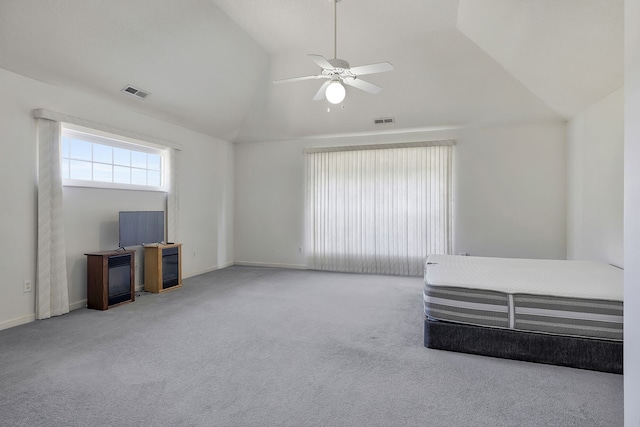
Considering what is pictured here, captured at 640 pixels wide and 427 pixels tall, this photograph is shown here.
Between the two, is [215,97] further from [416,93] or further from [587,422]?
[587,422]

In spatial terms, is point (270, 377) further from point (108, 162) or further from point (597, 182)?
point (597, 182)

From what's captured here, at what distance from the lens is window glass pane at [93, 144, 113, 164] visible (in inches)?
177

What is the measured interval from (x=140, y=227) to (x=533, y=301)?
15.1ft

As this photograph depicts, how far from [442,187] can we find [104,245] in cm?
514

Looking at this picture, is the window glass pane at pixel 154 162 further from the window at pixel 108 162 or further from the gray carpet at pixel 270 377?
the gray carpet at pixel 270 377

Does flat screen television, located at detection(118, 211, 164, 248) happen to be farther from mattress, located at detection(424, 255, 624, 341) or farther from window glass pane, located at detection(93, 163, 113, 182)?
mattress, located at detection(424, 255, 624, 341)

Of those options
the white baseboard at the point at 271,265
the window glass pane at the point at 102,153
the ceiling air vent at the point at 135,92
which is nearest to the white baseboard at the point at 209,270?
the white baseboard at the point at 271,265

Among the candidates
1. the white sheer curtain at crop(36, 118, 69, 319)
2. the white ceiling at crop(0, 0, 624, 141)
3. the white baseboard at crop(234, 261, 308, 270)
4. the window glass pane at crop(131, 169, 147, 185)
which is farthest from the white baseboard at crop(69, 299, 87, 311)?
the white baseboard at crop(234, 261, 308, 270)

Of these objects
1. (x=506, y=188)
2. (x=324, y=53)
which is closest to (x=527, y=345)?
(x=506, y=188)

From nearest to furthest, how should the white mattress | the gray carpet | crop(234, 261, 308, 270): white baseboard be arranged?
the gray carpet < the white mattress < crop(234, 261, 308, 270): white baseboard

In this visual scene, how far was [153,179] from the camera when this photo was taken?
5.42 meters

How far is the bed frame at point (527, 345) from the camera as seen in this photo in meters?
2.48

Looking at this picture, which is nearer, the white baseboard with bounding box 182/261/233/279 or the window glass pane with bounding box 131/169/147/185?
the window glass pane with bounding box 131/169/147/185

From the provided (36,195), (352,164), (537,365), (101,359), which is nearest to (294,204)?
(352,164)
